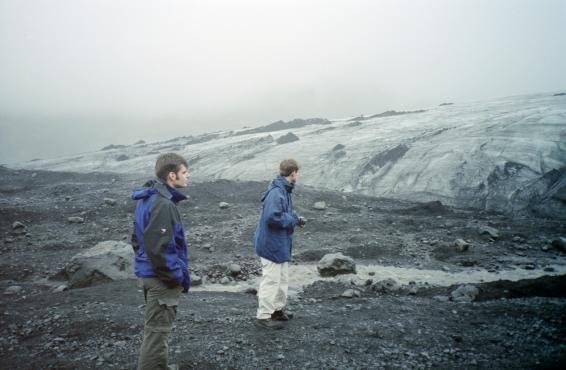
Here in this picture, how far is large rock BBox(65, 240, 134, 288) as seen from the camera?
24.8 feet

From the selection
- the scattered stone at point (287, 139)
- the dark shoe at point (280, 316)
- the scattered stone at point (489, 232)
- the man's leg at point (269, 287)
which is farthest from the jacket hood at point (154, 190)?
the scattered stone at point (287, 139)

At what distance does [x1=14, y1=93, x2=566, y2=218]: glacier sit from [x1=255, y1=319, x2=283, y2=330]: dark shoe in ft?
39.7

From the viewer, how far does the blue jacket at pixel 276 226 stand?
4.78m

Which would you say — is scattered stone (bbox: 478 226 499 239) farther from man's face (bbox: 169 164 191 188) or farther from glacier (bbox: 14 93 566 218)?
man's face (bbox: 169 164 191 188)

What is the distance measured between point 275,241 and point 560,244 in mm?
8131

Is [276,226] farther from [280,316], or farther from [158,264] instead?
[158,264]

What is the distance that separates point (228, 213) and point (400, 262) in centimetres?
636

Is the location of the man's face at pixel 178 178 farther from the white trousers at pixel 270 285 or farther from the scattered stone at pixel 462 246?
the scattered stone at pixel 462 246

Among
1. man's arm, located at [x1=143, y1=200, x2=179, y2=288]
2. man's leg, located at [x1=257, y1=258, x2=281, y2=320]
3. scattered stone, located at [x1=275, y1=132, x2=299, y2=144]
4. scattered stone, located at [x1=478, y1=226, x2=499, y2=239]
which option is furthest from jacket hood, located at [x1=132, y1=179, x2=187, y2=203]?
scattered stone, located at [x1=275, y1=132, x2=299, y2=144]

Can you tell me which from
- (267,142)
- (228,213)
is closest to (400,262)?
(228,213)

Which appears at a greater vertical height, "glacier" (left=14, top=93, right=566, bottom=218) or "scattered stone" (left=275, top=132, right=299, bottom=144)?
"scattered stone" (left=275, top=132, right=299, bottom=144)

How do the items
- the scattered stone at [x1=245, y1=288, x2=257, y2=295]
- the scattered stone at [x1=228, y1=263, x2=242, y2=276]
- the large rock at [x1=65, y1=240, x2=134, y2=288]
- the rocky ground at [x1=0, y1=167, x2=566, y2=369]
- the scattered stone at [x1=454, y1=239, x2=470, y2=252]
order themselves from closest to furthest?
the rocky ground at [x1=0, y1=167, x2=566, y2=369] < the scattered stone at [x1=245, y1=288, x2=257, y2=295] < the large rock at [x1=65, y1=240, x2=134, y2=288] < the scattered stone at [x1=228, y1=263, x2=242, y2=276] < the scattered stone at [x1=454, y1=239, x2=470, y2=252]

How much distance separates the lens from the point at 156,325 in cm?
332

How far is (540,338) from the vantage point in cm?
433
